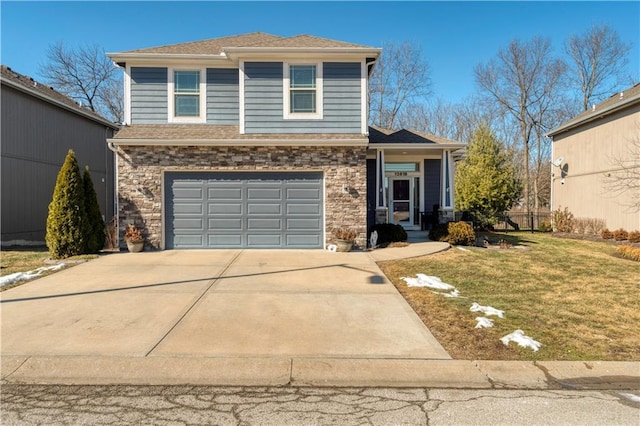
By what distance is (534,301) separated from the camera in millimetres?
6336

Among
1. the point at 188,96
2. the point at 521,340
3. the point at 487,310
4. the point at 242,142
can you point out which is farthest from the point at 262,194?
the point at 521,340

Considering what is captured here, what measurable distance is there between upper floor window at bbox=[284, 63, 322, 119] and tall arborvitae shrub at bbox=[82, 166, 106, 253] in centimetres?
600

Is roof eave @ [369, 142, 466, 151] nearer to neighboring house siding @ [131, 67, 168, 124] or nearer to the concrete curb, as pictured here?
neighboring house siding @ [131, 67, 168, 124]

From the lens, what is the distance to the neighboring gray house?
13.0 metres

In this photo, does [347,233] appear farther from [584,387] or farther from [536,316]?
[584,387]

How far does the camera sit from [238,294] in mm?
6500

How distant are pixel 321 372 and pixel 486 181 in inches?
564

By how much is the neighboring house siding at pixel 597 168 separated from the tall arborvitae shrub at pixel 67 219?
61.9 ft

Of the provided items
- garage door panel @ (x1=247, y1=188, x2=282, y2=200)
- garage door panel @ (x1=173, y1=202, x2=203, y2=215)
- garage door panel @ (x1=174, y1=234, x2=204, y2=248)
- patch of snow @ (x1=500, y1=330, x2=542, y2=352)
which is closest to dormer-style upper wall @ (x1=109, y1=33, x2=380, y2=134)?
garage door panel @ (x1=247, y1=188, x2=282, y2=200)

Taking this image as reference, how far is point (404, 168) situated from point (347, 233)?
19.2 ft

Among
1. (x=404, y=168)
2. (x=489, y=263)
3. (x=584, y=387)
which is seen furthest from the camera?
(x=404, y=168)

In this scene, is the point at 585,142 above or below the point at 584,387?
above

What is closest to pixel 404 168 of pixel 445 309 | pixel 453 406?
pixel 445 309

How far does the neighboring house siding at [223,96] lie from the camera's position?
11805 mm
